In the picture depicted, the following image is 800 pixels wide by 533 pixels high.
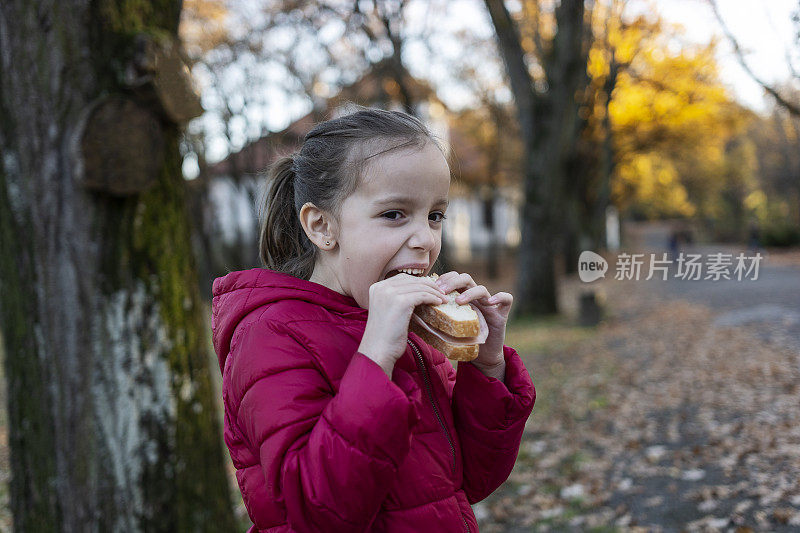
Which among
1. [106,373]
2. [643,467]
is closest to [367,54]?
[643,467]

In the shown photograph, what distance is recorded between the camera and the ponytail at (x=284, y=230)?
183cm

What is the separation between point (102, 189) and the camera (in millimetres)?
2762

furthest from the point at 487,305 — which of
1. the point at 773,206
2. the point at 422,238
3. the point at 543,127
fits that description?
the point at 773,206

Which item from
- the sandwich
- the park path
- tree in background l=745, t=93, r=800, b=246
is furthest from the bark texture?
the sandwich

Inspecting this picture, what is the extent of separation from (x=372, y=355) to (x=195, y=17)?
1688 centimetres

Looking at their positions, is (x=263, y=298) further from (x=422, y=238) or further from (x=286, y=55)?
(x=286, y=55)

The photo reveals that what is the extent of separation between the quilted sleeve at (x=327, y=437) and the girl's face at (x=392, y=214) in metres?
0.28

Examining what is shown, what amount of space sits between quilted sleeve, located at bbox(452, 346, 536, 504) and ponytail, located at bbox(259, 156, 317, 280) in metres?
0.56

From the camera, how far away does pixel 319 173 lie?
1699 millimetres

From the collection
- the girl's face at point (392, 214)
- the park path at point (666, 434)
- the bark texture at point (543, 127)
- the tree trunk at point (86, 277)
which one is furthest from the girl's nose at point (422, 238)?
the bark texture at point (543, 127)

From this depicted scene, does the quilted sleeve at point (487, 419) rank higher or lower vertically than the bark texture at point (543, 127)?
lower

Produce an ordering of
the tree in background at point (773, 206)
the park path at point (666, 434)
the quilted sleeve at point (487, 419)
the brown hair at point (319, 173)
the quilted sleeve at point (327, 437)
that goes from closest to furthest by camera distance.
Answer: the quilted sleeve at point (327, 437)
the brown hair at point (319, 173)
the quilted sleeve at point (487, 419)
the park path at point (666, 434)
the tree in background at point (773, 206)

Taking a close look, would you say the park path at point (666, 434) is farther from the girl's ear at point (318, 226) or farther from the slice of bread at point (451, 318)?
the girl's ear at point (318, 226)

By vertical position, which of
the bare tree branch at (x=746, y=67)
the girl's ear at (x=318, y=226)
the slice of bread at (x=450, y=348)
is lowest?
the slice of bread at (x=450, y=348)
